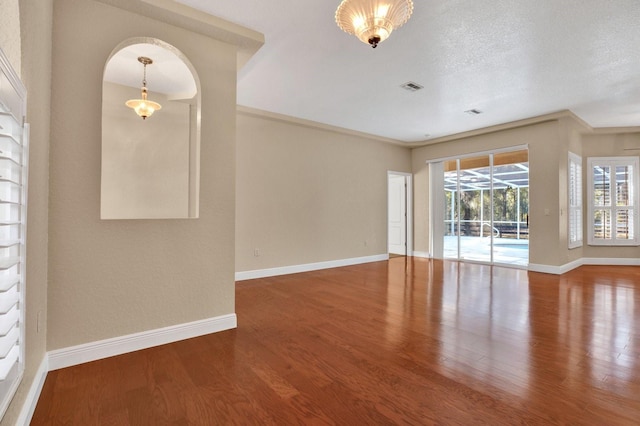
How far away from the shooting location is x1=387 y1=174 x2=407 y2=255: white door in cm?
812

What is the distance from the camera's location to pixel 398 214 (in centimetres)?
838

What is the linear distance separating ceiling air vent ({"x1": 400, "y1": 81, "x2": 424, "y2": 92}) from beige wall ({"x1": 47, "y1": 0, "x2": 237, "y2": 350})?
2427 millimetres

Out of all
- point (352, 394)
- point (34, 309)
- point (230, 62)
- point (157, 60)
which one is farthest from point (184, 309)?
point (157, 60)

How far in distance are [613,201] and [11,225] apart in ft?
30.9

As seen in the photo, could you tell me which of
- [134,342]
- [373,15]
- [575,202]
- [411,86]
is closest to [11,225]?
[134,342]

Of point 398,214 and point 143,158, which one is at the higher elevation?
point 143,158

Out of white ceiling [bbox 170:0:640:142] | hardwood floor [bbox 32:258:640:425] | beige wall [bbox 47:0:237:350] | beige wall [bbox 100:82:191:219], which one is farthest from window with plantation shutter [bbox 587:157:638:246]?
beige wall [bbox 100:82:191:219]

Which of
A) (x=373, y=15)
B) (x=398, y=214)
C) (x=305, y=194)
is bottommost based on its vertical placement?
(x=398, y=214)

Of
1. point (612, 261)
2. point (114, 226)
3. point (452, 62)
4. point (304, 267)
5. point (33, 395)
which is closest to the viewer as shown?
point (33, 395)

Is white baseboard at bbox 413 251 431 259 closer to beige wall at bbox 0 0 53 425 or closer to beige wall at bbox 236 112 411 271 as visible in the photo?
beige wall at bbox 236 112 411 271

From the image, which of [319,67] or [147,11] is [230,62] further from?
[319,67]

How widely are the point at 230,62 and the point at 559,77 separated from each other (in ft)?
13.5

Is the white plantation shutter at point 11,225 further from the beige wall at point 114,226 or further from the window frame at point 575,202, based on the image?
the window frame at point 575,202

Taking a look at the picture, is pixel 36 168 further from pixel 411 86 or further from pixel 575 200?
pixel 575 200
